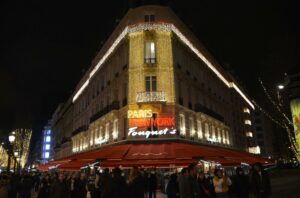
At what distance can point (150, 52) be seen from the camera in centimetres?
2605

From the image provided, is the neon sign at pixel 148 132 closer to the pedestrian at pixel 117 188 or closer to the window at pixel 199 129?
the window at pixel 199 129

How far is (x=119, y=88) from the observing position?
91.5 feet

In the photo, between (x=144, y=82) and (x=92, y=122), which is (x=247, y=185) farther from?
(x=92, y=122)

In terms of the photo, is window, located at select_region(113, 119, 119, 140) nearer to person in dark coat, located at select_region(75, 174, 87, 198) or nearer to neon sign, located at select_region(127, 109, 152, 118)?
neon sign, located at select_region(127, 109, 152, 118)

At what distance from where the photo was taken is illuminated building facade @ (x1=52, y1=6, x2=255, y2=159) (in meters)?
24.0

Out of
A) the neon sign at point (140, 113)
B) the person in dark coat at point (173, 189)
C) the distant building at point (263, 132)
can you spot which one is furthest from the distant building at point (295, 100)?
the distant building at point (263, 132)

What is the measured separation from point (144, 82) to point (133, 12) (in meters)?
6.71

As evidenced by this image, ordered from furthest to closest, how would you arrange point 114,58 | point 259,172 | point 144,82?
point 114,58 → point 144,82 → point 259,172

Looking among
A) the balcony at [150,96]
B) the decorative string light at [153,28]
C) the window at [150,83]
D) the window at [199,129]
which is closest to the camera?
the balcony at [150,96]

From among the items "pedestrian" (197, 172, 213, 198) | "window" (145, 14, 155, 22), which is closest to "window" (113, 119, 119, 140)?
"window" (145, 14, 155, 22)

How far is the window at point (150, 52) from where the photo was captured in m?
25.8

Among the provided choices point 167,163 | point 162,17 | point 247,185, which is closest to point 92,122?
point 162,17

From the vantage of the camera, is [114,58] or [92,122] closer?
[114,58]

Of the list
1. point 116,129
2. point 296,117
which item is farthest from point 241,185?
point 296,117
